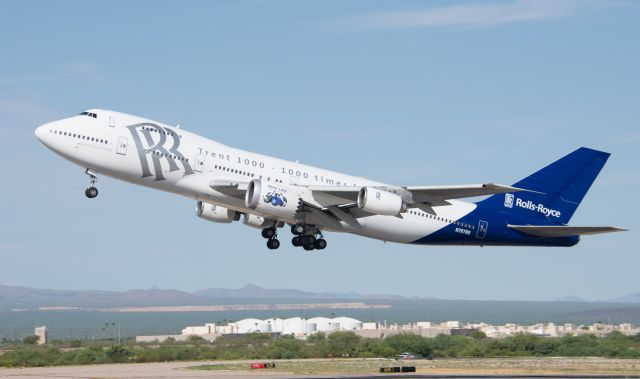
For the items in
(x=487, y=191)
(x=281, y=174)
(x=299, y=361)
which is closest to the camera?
(x=487, y=191)

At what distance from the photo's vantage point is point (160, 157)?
47.0 m

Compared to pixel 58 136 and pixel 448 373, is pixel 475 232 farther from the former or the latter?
pixel 58 136

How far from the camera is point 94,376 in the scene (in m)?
55.6

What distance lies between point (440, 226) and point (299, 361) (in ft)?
62.2

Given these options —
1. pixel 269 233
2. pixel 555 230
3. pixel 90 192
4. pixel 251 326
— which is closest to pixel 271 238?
pixel 269 233

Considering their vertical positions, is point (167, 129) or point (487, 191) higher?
point (167, 129)

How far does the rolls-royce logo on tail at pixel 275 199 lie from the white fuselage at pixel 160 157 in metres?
0.88

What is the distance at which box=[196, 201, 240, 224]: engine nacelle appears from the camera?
54094 millimetres

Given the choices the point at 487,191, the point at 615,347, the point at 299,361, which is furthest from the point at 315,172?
the point at 615,347

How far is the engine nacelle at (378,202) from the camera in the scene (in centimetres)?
4791

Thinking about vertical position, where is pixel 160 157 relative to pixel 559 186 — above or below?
above

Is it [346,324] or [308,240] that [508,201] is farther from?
[346,324]

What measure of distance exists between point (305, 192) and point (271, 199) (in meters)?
2.49

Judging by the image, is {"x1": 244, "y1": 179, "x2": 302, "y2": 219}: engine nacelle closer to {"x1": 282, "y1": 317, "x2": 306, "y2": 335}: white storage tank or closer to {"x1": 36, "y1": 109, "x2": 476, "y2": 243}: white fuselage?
{"x1": 36, "y1": 109, "x2": 476, "y2": 243}: white fuselage
